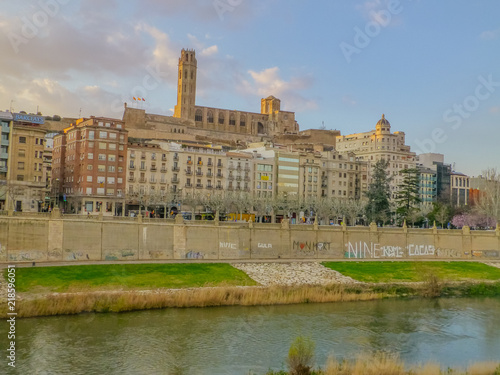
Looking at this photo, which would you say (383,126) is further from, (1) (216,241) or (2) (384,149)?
(1) (216,241)

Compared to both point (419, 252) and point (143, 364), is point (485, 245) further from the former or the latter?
point (143, 364)

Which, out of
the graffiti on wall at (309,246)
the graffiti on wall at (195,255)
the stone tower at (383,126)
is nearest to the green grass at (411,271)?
the graffiti on wall at (309,246)

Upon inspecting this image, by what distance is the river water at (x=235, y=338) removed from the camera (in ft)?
95.1

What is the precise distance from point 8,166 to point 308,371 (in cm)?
6808

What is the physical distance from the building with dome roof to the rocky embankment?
8425 centimetres

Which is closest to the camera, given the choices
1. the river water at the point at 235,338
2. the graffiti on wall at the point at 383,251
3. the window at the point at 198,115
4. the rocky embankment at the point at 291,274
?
the river water at the point at 235,338

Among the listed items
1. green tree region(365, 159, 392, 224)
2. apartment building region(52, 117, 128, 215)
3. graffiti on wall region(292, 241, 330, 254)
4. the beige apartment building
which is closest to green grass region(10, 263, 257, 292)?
graffiti on wall region(292, 241, 330, 254)

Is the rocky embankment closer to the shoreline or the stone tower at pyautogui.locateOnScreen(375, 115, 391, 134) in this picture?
the shoreline

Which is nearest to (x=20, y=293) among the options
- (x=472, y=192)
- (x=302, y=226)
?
(x=302, y=226)

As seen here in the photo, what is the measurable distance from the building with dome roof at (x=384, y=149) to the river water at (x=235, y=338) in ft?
324

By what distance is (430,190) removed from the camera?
154625 millimetres

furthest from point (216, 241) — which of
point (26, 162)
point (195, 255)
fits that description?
point (26, 162)

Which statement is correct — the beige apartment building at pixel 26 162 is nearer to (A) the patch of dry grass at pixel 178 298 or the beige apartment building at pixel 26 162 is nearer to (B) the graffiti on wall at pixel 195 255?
(B) the graffiti on wall at pixel 195 255

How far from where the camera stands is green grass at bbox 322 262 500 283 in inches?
2218
